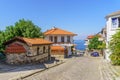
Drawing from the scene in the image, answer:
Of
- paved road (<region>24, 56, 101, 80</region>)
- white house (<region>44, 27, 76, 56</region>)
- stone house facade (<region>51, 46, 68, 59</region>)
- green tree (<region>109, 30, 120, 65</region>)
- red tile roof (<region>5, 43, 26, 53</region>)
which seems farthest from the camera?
white house (<region>44, 27, 76, 56</region>)

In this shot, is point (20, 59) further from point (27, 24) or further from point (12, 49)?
point (27, 24)

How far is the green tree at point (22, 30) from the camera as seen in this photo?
128 feet

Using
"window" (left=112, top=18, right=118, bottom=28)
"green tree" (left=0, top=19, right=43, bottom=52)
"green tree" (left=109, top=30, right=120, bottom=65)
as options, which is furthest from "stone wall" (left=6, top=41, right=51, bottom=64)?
"window" (left=112, top=18, right=118, bottom=28)

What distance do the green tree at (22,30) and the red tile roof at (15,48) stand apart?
5.41 metres

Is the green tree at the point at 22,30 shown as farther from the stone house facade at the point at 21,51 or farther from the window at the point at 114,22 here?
the window at the point at 114,22

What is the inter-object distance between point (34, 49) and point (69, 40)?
27.6 metres

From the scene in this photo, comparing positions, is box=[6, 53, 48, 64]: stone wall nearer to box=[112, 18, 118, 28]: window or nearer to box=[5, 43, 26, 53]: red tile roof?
box=[5, 43, 26, 53]: red tile roof

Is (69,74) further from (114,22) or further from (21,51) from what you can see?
(114,22)

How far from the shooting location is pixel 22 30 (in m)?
42.6

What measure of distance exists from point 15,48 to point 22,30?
1116 centimetres

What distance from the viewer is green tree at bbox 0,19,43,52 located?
39.0 metres

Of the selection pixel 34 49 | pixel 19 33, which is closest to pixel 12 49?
pixel 34 49

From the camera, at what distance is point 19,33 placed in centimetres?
4216

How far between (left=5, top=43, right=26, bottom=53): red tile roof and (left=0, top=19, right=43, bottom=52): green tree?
17.7ft
